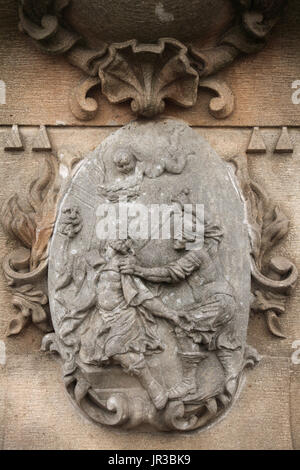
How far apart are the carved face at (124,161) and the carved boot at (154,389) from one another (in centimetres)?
89

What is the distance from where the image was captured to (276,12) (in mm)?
3371

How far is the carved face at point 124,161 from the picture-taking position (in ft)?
10.6

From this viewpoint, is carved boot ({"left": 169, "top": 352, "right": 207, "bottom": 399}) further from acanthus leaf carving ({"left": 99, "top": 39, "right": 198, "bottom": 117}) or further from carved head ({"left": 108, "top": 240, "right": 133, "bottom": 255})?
acanthus leaf carving ({"left": 99, "top": 39, "right": 198, "bottom": 117})

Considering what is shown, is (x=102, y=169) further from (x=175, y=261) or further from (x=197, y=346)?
(x=197, y=346)

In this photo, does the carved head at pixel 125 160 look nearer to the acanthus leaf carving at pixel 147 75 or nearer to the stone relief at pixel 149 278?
the stone relief at pixel 149 278

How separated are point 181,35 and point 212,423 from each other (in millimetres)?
1767

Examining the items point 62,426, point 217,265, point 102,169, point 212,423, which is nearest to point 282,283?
point 217,265

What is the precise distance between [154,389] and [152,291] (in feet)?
1.35

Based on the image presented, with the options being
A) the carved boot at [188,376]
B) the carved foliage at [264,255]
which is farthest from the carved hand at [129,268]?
the carved foliage at [264,255]

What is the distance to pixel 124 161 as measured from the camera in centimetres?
323

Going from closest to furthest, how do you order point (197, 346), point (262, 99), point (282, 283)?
point (197, 346)
point (282, 283)
point (262, 99)

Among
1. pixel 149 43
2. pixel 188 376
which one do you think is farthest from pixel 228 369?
pixel 149 43

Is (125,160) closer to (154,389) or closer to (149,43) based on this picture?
(149,43)

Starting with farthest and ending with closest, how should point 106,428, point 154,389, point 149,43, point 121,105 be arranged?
1. point 121,105
2. point 149,43
3. point 106,428
4. point 154,389
